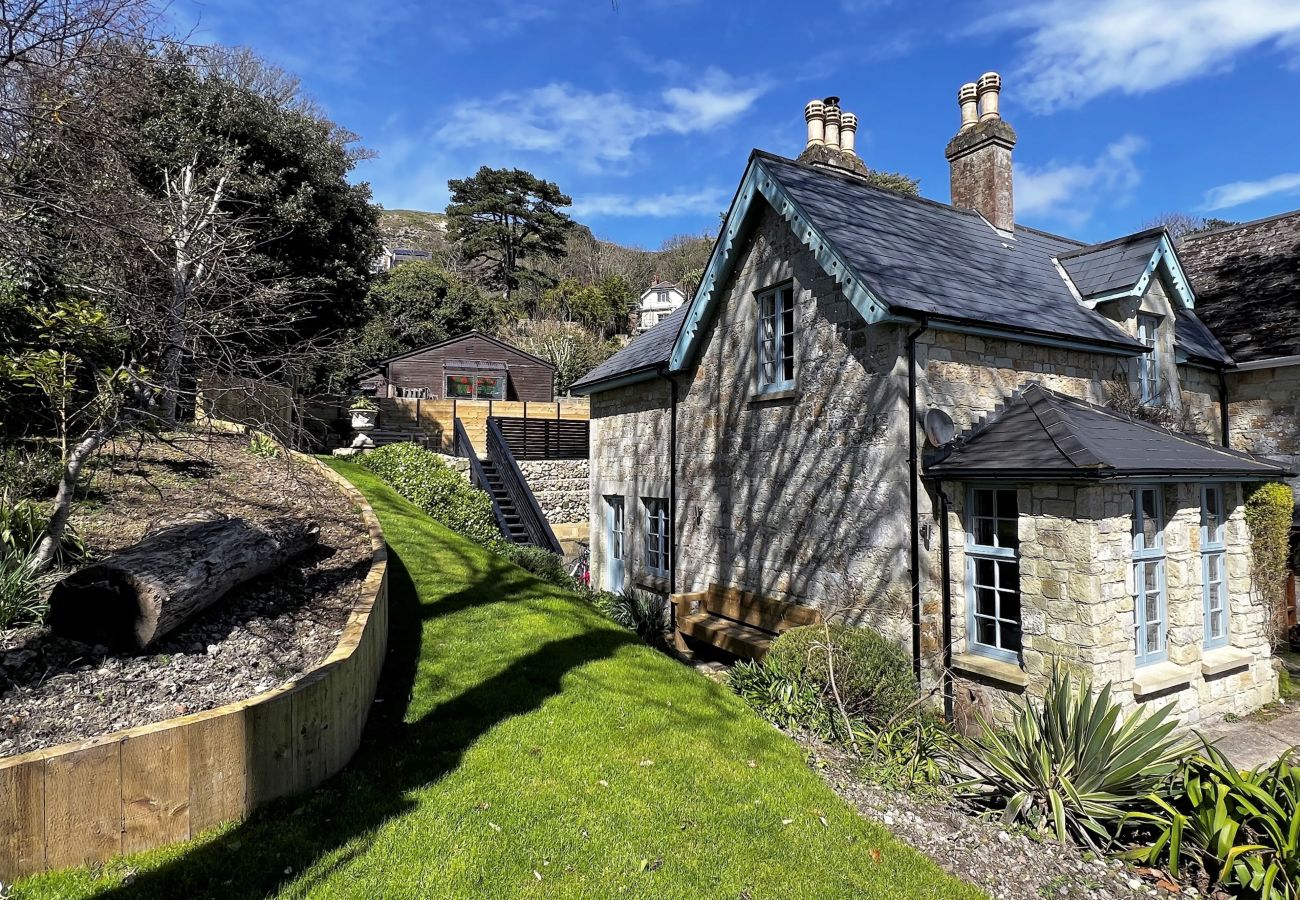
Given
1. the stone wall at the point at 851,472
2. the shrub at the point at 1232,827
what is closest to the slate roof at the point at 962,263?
the stone wall at the point at 851,472

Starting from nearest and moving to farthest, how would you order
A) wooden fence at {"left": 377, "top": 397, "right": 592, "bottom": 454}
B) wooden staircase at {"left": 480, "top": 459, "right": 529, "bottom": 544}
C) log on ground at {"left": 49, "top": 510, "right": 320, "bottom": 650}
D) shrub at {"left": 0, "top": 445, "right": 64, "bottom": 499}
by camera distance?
log on ground at {"left": 49, "top": 510, "right": 320, "bottom": 650}, shrub at {"left": 0, "top": 445, "right": 64, "bottom": 499}, wooden staircase at {"left": 480, "top": 459, "right": 529, "bottom": 544}, wooden fence at {"left": 377, "top": 397, "right": 592, "bottom": 454}

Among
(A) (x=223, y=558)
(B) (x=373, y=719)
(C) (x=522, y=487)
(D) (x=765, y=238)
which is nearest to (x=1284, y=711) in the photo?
(D) (x=765, y=238)

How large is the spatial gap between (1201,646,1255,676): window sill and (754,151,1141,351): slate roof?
171 inches

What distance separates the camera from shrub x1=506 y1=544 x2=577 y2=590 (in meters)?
11.8

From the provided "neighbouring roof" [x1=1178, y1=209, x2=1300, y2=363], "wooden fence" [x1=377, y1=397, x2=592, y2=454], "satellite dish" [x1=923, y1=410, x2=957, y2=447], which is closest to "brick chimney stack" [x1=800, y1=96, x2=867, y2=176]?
"satellite dish" [x1=923, y1=410, x2=957, y2=447]

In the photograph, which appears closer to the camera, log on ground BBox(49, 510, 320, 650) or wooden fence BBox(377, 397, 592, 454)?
log on ground BBox(49, 510, 320, 650)

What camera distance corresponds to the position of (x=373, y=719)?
579cm

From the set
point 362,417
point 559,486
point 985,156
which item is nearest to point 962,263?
point 985,156

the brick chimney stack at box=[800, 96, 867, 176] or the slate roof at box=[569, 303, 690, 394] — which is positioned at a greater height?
the brick chimney stack at box=[800, 96, 867, 176]

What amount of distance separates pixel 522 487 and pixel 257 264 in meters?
8.20

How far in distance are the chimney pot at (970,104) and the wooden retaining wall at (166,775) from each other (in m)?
14.5

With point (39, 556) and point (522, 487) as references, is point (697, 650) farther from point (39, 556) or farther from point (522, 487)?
point (39, 556)

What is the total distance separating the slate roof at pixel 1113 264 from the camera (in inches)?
414

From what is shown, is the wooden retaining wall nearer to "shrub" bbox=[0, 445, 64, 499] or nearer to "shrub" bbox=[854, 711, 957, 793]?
"shrub" bbox=[854, 711, 957, 793]
